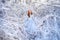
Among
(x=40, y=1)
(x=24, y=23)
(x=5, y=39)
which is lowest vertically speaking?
(x=5, y=39)

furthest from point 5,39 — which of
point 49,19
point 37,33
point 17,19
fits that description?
Result: point 49,19

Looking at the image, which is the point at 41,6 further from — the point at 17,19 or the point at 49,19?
the point at 17,19

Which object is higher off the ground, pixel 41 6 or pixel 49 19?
pixel 41 6

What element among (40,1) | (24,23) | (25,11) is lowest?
(24,23)

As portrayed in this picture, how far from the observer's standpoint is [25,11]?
5.47ft

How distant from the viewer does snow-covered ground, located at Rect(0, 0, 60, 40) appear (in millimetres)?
1630

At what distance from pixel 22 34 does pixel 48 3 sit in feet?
1.63

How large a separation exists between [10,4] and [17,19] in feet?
0.68

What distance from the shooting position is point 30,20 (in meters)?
1.67

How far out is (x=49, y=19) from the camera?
5.39 ft

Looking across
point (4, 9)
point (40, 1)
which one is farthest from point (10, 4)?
point (40, 1)

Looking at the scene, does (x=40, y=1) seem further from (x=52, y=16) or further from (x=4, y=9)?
(x=4, y=9)

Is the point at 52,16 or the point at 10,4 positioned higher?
the point at 10,4

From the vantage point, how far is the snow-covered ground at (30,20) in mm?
1630
